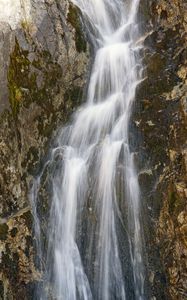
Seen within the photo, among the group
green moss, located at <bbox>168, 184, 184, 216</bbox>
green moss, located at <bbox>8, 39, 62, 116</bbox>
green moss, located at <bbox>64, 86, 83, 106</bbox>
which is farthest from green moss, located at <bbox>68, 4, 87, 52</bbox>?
green moss, located at <bbox>168, 184, 184, 216</bbox>

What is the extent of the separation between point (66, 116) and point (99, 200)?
236 cm

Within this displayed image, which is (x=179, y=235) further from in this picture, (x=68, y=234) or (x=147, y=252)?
(x=68, y=234)

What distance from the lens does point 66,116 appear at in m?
10.1

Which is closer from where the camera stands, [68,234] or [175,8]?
[68,234]

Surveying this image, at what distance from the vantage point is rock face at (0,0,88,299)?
29.9 ft

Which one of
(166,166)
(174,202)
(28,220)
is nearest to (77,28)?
(166,166)

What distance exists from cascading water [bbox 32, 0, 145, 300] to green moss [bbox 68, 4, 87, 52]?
620mm

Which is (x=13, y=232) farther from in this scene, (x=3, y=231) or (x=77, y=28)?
(x=77, y=28)

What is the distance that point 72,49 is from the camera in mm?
10281

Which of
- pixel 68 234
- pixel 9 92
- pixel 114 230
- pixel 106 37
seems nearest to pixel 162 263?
pixel 114 230

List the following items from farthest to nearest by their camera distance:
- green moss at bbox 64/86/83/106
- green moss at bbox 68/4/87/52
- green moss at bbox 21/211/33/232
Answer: green moss at bbox 68/4/87/52 → green moss at bbox 64/86/83/106 → green moss at bbox 21/211/33/232

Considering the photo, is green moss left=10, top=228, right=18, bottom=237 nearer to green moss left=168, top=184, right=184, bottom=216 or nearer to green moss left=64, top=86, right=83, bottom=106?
green moss left=64, top=86, right=83, bottom=106

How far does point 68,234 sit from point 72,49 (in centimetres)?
421

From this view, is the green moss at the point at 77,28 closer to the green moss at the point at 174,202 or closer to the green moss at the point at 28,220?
the green moss at the point at 28,220
